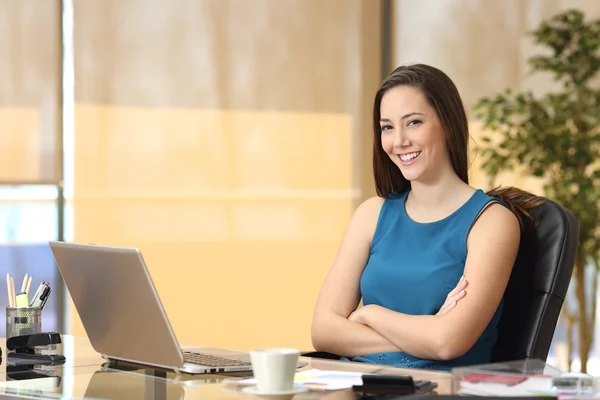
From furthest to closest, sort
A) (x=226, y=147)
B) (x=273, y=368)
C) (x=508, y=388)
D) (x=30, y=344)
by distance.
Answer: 1. (x=226, y=147)
2. (x=30, y=344)
3. (x=273, y=368)
4. (x=508, y=388)

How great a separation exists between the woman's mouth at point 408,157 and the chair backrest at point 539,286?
0.34m

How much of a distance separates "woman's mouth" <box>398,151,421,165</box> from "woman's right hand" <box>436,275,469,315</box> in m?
0.35

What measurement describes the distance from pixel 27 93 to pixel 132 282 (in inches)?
115

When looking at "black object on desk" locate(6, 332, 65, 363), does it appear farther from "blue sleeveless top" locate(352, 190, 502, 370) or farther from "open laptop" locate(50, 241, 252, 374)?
"blue sleeveless top" locate(352, 190, 502, 370)

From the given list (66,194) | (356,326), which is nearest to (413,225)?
(356,326)

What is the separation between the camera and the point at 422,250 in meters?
2.52

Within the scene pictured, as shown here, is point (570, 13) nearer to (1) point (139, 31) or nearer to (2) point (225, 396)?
(1) point (139, 31)

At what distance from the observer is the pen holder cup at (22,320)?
7.75 ft

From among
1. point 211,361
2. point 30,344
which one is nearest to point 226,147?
point 30,344

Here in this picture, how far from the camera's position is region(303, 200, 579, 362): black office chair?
93.2 inches

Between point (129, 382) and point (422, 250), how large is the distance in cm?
94

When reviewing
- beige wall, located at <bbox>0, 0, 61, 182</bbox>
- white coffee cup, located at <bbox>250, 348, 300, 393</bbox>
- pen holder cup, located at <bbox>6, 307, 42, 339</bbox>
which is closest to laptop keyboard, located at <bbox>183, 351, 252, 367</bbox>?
white coffee cup, located at <bbox>250, 348, 300, 393</bbox>

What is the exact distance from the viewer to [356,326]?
2471 mm

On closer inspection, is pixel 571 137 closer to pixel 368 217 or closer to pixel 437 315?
pixel 368 217
